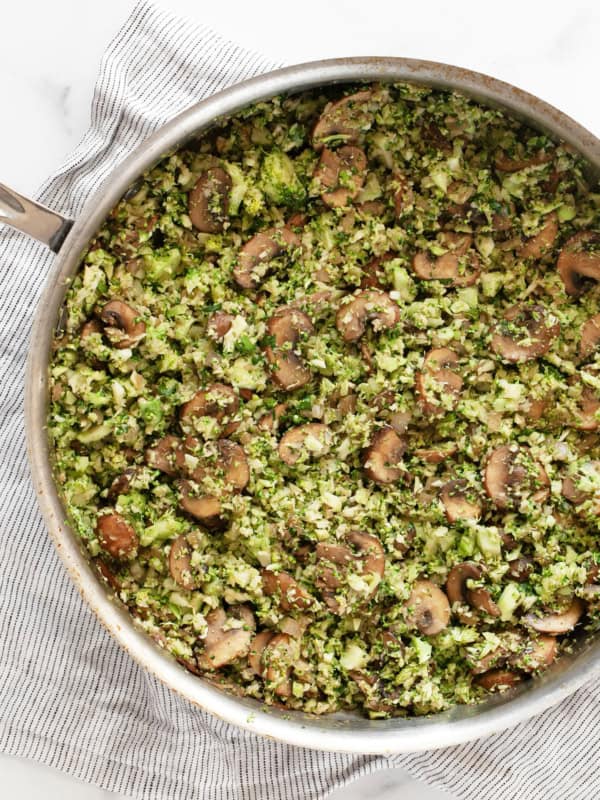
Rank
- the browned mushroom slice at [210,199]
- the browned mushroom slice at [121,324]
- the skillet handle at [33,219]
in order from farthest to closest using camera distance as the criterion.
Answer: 1. the browned mushroom slice at [210,199]
2. the browned mushroom slice at [121,324]
3. the skillet handle at [33,219]

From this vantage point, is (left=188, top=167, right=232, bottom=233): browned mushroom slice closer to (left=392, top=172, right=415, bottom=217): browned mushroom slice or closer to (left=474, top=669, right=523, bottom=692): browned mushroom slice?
(left=392, top=172, right=415, bottom=217): browned mushroom slice

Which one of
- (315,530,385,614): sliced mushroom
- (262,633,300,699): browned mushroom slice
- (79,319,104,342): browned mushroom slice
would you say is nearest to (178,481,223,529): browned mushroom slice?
(315,530,385,614): sliced mushroom

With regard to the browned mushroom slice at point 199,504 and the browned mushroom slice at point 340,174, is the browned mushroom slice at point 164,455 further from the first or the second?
the browned mushroom slice at point 340,174

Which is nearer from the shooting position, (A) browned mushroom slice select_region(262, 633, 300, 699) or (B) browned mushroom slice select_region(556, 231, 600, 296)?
(A) browned mushroom slice select_region(262, 633, 300, 699)

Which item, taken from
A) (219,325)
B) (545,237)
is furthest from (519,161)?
(219,325)

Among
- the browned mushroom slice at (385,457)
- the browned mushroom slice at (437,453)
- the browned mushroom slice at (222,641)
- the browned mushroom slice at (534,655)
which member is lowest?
the browned mushroom slice at (222,641)

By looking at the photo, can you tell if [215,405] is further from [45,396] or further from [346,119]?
[346,119]

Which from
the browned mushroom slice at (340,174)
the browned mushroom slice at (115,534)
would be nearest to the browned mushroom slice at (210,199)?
the browned mushroom slice at (340,174)
